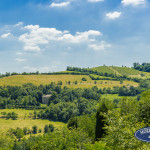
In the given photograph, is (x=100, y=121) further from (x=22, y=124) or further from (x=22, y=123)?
(x=22, y=123)

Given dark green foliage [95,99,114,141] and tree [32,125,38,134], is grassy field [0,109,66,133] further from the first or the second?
dark green foliage [95,99,114,141]

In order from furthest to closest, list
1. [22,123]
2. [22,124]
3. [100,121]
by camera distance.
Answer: [22,123] → [22,124] → [100,121]

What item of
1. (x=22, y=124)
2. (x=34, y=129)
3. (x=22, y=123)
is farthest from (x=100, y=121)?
(x=22, y=123)

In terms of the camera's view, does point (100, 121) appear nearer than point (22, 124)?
Yes

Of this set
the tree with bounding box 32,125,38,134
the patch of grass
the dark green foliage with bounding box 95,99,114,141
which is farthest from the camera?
the patch of grass

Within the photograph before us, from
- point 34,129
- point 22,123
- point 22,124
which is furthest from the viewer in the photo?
point 22,123

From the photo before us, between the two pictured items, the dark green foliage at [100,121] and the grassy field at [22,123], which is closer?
the dark green foliage at [100,121]

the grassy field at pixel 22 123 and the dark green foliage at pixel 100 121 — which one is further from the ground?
the dark green foliage at pixel 100 121

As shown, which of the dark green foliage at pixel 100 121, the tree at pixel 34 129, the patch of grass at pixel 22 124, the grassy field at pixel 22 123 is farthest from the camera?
the grassy field at pixel 22 123

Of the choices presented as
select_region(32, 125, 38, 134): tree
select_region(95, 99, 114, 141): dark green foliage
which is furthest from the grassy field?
select_region(95, 99, 114, 141): dark green foliage

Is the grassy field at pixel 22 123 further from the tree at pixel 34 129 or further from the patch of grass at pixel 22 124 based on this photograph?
the tree at pixel 34 129

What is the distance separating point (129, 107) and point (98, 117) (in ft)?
32.8

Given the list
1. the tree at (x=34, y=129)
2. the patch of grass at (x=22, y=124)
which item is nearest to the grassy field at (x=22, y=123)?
the patch of grass at (x=22, y=124)

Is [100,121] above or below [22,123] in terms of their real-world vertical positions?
above
